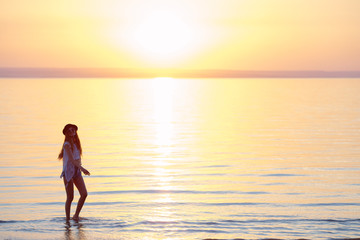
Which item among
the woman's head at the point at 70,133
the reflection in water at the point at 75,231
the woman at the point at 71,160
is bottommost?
the reflection in water at the point at 75,231

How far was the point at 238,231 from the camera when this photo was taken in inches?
481

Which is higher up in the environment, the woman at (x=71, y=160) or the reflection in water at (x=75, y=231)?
the woman at (x=71, y=160)

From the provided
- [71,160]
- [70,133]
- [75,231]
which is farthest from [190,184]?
[75,231]

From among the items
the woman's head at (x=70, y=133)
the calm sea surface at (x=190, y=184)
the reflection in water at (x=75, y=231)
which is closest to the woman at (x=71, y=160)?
the woman's head at (x=70, y=133)

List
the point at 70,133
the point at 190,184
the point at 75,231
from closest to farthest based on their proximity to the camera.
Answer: the point at 75,231
the point at 70,133
the point at 190,184

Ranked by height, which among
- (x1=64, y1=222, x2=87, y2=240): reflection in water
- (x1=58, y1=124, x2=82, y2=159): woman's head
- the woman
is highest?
(x1=58, y1=124, x2=82, y2=159): woman's head

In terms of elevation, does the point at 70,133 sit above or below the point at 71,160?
above

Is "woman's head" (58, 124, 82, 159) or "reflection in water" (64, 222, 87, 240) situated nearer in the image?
"reflection in water" (64, 222, 87, 240)

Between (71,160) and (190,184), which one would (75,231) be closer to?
(71,160)

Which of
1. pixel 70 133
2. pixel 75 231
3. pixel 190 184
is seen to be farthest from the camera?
pixel 190 184

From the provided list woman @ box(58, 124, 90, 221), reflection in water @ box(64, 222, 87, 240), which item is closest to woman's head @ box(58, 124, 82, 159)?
woman @ box(58, 124, 90, 221)

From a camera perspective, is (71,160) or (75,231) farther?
(71,160)

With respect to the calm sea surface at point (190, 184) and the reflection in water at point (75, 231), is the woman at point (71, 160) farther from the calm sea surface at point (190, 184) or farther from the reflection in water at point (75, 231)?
the calm sea surface at point (190, 184)

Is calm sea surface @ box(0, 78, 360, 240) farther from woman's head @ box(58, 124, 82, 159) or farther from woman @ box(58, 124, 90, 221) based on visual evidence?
woman's head @ box(58, 124, 82, 159)
